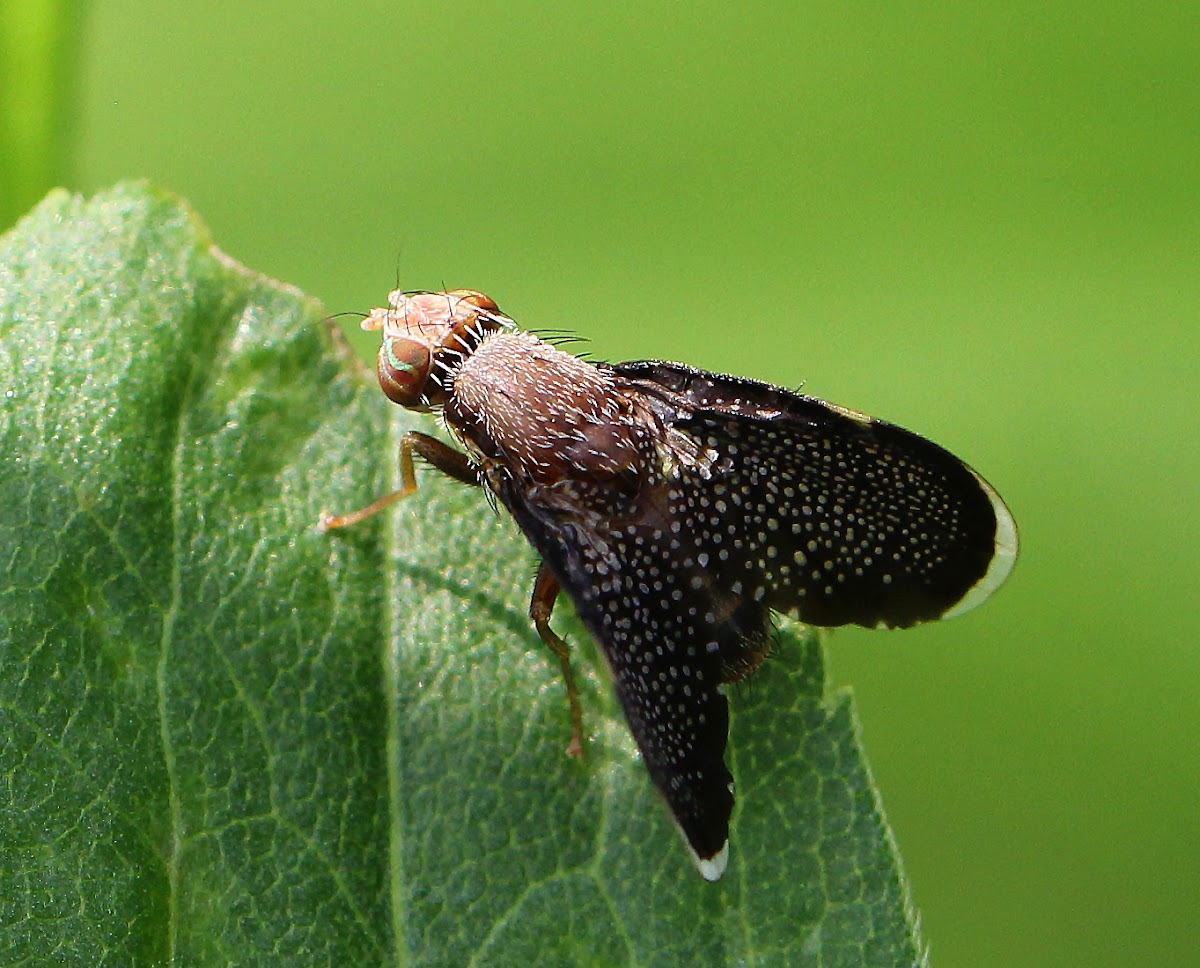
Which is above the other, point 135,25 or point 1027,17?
point 1027,17

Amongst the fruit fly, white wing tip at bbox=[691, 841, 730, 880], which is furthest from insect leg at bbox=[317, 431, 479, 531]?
white wing tip at bbox=[691, 841, 730, 880]

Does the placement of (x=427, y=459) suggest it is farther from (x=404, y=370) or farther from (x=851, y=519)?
(x=851, y=519)

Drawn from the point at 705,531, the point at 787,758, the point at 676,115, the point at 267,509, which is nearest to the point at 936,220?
the point at 676,115

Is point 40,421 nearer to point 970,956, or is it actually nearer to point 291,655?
point 291,655

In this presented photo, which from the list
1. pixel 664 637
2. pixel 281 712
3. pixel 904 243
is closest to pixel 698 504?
pixel 664 637

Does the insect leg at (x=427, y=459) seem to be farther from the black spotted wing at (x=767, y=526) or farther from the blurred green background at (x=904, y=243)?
the blurred green background at (x=904, y=243)

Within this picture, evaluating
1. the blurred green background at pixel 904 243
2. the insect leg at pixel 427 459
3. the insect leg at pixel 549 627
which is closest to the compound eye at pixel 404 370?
the insect leg at pixel 427 459

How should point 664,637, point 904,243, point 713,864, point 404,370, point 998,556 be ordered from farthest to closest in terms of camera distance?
point 904,243 < point 404,370 < point 998,556 < point 664,637 < point 713,864
